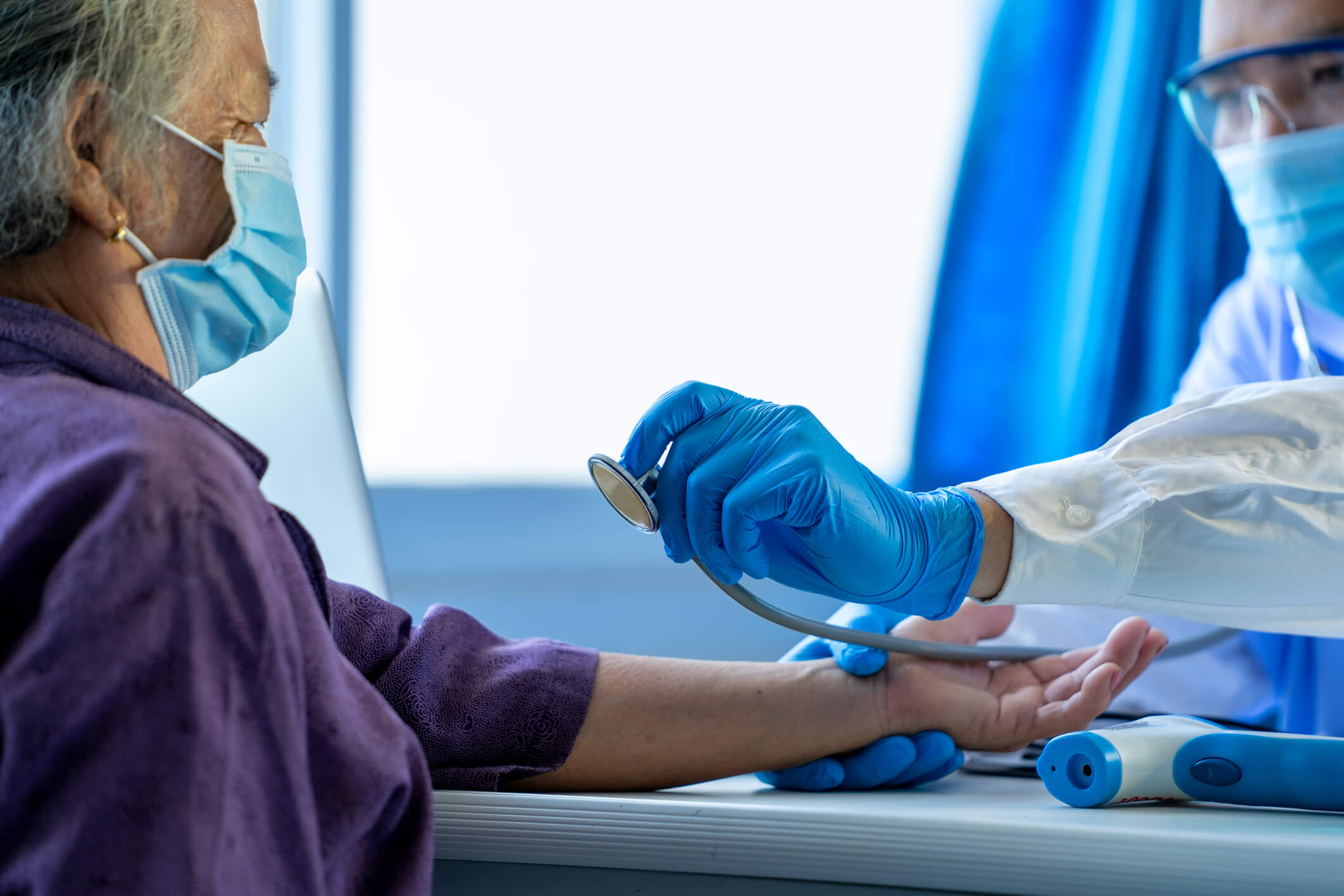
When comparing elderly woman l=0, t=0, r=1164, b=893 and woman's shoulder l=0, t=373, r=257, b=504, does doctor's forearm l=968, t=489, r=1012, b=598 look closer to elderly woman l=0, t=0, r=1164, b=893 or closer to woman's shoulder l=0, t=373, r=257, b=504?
elderly woman l=0, t=0, r=1164, b=893

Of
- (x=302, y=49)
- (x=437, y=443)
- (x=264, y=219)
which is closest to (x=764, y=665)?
(x=264, y=219)

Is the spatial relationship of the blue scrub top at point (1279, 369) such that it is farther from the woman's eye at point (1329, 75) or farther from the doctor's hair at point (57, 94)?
the doctor's hair at point (57, 94)

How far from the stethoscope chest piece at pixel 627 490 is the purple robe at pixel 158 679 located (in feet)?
0.86

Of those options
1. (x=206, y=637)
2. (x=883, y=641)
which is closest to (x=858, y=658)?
(x=883, y=641)

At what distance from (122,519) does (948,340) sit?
5.79 feet

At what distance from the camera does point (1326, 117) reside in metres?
1.32

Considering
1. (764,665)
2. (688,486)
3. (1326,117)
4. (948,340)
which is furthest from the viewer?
(948,340)

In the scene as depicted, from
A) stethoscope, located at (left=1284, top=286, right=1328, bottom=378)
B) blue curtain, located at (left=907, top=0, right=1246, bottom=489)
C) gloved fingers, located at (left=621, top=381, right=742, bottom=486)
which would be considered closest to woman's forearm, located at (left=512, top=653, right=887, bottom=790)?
gloved fingers, located at (left=621, top=381, right=742, bottom=486)

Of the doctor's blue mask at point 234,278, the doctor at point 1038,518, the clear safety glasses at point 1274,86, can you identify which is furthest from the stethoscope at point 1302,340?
the doctor's blue mask at point 234,278

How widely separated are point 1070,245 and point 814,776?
1.50 m

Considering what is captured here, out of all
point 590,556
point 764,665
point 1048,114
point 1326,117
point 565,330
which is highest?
point 1048,114

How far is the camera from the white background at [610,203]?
88.3 inches

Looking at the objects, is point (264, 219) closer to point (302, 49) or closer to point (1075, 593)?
point (1075, 593)

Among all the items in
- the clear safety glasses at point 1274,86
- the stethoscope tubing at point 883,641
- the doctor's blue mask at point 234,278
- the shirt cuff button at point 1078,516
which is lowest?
the stethoscope tubing at point 883,641
